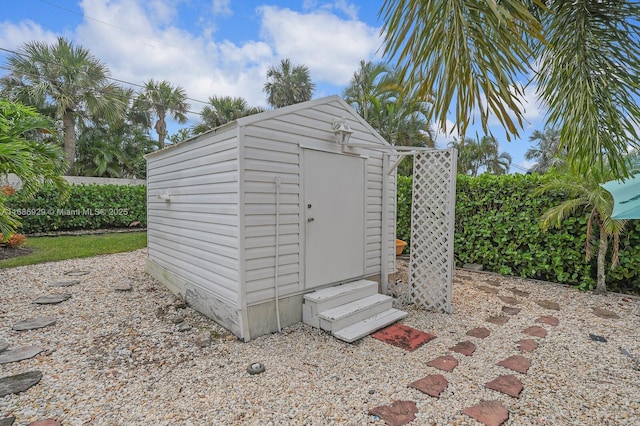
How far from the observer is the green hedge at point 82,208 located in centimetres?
870

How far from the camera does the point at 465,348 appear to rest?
3100 mm

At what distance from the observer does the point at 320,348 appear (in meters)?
3.12

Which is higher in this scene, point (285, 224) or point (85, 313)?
point (285, 224)

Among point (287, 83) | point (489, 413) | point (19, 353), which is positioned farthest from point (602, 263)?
point (287, 83)

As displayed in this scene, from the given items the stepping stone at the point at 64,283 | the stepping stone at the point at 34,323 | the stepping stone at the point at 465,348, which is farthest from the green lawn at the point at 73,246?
the stepping stone at the point at 465,348

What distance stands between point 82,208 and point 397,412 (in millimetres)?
10790

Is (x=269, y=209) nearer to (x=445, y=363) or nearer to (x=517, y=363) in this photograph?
(x=445, y=363)

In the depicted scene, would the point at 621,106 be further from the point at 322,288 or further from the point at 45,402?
the point at 45,402

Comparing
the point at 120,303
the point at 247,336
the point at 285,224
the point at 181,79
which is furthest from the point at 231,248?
the point at 181,79

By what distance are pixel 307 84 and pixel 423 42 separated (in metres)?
14.7

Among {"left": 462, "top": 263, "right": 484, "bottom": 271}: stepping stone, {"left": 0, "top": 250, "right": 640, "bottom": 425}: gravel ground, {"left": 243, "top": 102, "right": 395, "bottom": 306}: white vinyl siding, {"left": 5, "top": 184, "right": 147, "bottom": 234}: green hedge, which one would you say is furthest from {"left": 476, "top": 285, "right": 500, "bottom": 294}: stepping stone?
{"left": 5, "top": 184, "right": 147, "bottom": 234}: green hedge

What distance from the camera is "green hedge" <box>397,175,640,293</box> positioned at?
4.74 metres

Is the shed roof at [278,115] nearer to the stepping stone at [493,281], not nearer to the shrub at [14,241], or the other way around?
the stepping stone at [493,281]

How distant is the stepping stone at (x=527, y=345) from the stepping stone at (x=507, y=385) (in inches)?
24.5
